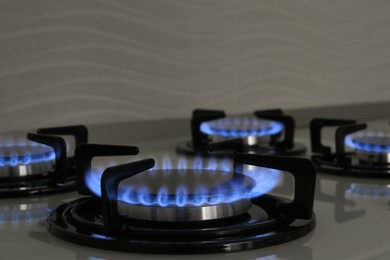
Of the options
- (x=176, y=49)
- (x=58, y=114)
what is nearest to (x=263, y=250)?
(x=58, y=114)

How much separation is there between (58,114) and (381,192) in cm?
63

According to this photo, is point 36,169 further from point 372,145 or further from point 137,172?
point 372,145

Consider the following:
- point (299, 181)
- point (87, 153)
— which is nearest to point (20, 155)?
point (87, 153)

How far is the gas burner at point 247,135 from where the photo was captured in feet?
3.80

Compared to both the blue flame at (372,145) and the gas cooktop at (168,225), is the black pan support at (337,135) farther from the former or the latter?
the gas cooktop at (168,225)

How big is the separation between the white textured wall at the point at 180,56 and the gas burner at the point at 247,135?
190mm

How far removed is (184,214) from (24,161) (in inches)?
13.2

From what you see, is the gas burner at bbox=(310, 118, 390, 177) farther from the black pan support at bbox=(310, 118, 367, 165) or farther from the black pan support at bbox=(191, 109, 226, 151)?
the black pan support at bbox=(191, 109, 226, 151)

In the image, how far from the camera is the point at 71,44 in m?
1.18

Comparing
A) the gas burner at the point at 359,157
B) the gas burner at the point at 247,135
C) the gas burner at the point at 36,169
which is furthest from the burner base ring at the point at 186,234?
the gas burner at the point at 247,135

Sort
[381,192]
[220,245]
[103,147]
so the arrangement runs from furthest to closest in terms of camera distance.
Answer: [381,192], [103,147], [220,245]

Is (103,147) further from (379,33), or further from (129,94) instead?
(379,33)

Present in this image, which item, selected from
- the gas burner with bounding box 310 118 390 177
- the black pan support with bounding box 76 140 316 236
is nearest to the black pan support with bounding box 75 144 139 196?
the black pan support with bounding box 76 140 316 236

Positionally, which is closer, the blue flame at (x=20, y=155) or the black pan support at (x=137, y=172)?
the black pan support at (x=137, y=172)
